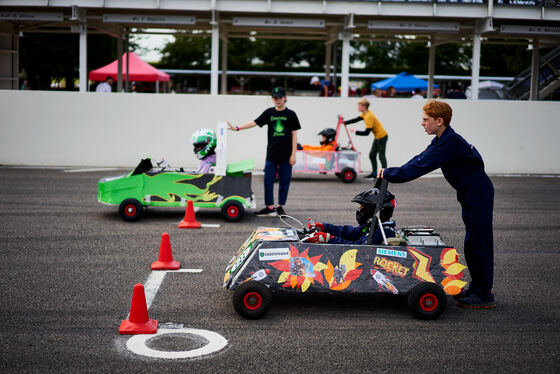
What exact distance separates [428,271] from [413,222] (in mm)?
4639

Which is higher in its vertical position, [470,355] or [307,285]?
[307,285]

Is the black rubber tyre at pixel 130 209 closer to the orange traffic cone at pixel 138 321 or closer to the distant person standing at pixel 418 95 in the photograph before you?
the orange traffic cone at pixel 138 321

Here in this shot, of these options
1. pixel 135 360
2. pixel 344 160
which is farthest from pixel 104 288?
pixel 344 160

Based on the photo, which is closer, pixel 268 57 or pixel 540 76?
pixel 540 76

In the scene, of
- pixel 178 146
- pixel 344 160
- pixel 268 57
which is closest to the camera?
pixel 344 160

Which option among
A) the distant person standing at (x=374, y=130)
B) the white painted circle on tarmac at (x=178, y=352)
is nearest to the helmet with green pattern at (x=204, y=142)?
the white painted circle on tarmac at (x=178, y=352)

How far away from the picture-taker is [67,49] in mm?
38406

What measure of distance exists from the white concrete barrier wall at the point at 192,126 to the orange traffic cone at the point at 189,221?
24.5 feet

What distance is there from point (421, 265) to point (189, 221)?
4608 mm

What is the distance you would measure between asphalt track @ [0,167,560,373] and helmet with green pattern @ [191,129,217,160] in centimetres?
112

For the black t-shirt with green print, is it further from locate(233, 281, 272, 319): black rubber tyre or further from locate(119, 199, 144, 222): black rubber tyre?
locate(233, 281, 272, 319): black rubber tyre

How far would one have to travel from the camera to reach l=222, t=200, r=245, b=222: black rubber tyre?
32.3 feet

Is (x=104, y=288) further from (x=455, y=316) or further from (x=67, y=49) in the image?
(x=67, y=49)

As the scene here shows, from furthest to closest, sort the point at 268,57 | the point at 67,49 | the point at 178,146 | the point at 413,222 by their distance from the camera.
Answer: the point at 268,57, the point at 67,49, the point at 178,146, the point at 413,222
